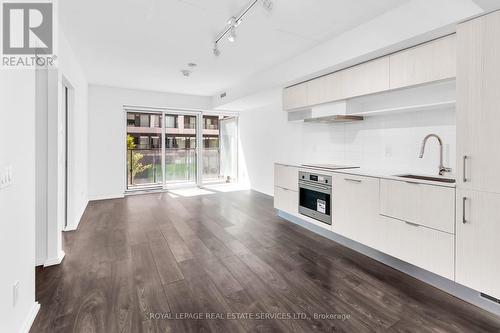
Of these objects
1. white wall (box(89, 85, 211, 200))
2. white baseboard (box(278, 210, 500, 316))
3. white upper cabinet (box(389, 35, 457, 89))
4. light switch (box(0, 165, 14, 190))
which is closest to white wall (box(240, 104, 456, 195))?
white upper cabinet (box(389, 35, 457, 89))

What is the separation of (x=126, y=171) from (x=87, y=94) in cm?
192

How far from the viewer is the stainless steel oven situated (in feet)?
10.9

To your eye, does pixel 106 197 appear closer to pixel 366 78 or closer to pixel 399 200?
pixel 366 78

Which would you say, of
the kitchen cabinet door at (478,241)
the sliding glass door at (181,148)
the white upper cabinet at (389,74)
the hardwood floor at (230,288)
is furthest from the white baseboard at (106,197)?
the kitchen cabinet door at (478,241)

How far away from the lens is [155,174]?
6.86 meters

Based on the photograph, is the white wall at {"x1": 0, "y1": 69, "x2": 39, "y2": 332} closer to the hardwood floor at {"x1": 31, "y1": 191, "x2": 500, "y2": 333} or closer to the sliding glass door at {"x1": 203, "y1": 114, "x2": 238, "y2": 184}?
the hardwood floor at {"x1": 31, "y1": 191, "x2": 500, "y2": 333}

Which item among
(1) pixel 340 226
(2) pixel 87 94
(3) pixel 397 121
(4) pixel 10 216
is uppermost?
(2) pixel 87 94

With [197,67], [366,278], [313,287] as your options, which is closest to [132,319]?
[313,287]

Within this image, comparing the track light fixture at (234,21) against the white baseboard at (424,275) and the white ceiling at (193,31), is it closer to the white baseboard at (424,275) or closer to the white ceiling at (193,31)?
the white ceiling at (193,31)

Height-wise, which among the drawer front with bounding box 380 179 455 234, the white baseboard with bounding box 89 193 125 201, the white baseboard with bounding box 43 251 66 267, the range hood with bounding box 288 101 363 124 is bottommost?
the white baseboard with bounding box 43 251 66 267

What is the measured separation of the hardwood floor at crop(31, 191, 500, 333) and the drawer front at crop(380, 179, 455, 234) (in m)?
0.60

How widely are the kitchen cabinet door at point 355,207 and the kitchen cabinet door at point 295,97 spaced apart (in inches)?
52.7

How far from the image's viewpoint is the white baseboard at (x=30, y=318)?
1.66 meters

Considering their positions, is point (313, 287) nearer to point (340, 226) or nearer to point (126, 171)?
point (340, 226)
